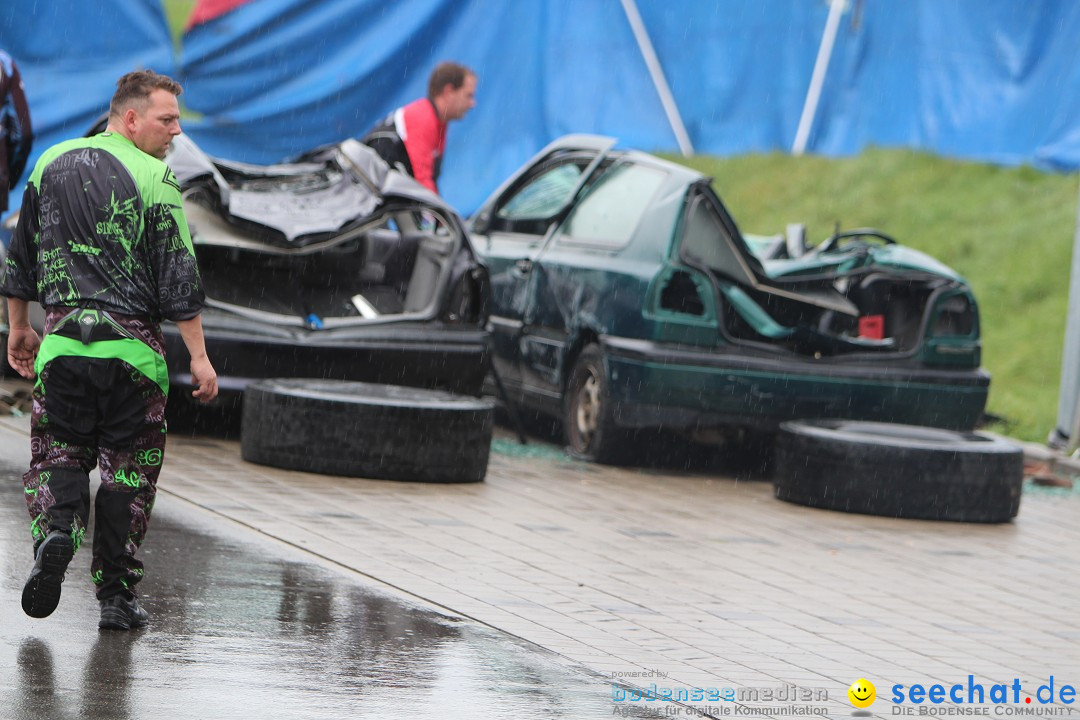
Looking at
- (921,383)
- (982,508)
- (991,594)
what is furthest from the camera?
(921,383)

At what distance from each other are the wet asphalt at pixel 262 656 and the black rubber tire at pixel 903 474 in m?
3.57

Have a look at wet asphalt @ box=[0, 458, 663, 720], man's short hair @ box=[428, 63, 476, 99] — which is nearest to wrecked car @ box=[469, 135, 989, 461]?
man's short hair @ box=[428, 63, 476, 99]

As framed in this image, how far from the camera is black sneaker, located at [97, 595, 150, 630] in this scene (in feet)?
17.7

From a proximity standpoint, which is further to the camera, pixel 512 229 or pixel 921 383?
pixel 512 229

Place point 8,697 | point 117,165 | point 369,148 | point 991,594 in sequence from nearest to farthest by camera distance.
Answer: point 8,697, point 117,165, point 991,594, point 369,148

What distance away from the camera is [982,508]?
31.0 feet

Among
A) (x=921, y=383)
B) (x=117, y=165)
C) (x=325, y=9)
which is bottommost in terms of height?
(x=921, y=383)

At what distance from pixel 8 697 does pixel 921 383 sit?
6785 mm

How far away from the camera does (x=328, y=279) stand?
432 inches

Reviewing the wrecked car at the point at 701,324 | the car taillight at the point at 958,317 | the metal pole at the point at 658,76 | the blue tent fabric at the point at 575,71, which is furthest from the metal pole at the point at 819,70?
the car taillight at the point at 958,317

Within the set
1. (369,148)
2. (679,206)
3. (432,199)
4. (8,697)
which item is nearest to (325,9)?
(369,148)

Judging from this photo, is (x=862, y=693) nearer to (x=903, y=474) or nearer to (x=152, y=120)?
(x=152, y=120)

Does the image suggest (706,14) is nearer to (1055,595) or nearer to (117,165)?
(1055,595)

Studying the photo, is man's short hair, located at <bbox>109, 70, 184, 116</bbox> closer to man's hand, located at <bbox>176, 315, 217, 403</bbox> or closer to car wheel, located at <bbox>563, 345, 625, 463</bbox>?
man's hand, located at <bbox>176, 315, 217, 403</bbox>
